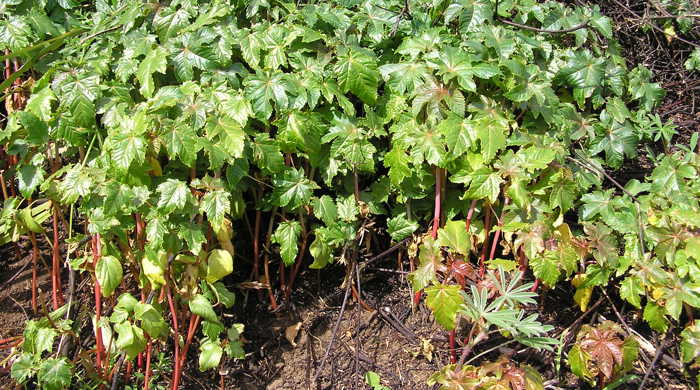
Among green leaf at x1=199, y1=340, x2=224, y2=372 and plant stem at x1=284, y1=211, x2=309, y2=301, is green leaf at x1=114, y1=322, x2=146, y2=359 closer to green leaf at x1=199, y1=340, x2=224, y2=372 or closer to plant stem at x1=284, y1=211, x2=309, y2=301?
green leaf at x1=199, y1=340, x2=224, y2=372

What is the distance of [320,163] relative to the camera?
2629 millimetres

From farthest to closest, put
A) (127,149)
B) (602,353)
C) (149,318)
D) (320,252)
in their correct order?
(320,252) < (602,353) < (149,318) < (127,149)

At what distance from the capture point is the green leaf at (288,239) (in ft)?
8.41

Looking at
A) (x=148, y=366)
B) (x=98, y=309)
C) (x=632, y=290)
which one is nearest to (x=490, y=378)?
(x=632, y=290)

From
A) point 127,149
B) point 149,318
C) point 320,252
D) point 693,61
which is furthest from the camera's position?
point 693,61

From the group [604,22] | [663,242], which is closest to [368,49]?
[604,22]

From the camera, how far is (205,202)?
2.34 metres

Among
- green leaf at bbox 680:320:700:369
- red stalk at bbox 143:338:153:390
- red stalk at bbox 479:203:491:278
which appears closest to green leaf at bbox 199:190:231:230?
red stalk at bbox 143:338:153:390

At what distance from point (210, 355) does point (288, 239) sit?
53cm

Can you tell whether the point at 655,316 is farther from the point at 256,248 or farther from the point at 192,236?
the point at 192,236

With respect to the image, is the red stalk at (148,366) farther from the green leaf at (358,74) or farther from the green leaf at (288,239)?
the green leaf at (358,74)

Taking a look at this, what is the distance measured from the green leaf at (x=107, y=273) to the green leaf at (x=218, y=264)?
1.08 ft

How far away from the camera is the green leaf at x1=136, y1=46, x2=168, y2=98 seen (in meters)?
2.46

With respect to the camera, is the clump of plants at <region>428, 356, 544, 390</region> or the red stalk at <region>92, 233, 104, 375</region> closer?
the clump of plants at <region>428, 356, 544, 390</region>
